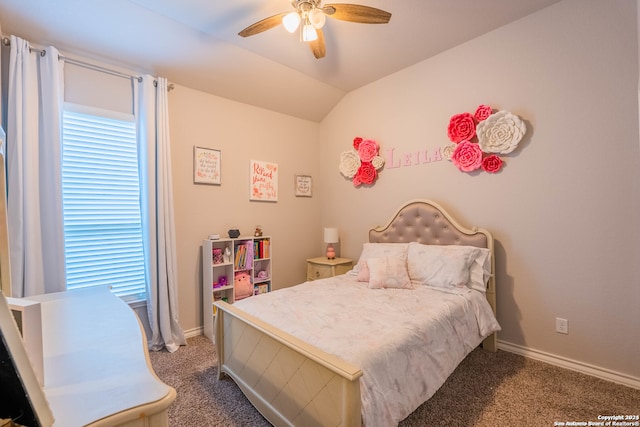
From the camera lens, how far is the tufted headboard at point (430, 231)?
103 inches

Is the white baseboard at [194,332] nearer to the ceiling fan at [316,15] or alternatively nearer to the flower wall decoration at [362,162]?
the flower wall decoration at [362,162]

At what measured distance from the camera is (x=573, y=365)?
7.52ft

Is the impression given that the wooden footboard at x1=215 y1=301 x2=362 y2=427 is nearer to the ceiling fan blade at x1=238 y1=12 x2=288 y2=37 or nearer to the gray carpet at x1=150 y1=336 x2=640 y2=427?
the gray carpet at x1=150 y1=336 x2=640 y2=427

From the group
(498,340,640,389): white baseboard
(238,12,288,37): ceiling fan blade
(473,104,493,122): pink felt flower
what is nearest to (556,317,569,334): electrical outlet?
(498,340,640,389): white baseboard

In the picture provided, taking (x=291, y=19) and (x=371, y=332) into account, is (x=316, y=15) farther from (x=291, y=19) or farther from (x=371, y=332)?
(x=371, y=332)

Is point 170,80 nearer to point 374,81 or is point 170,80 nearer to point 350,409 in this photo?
point 374,81

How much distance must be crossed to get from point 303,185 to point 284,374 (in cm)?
276

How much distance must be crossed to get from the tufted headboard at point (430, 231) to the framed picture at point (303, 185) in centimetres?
113

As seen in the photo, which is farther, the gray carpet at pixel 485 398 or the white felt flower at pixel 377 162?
the white felt flower at pixel 377 162

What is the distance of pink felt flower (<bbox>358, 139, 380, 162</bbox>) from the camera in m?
3.52

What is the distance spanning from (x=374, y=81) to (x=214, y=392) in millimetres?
3535

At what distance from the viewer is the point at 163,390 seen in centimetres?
Result: 74

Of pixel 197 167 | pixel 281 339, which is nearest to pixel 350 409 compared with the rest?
pixel 281 339

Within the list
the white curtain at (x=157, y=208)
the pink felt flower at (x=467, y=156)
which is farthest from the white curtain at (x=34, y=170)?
the pink felt flower at (x=467, y=156)
